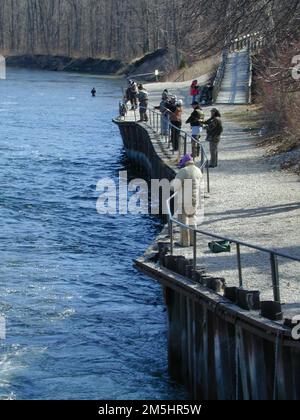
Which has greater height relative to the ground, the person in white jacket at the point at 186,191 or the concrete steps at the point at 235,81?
the concrete steps at the point at 235,81

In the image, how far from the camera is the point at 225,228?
849 inches

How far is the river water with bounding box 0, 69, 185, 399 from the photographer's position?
58.2 feet

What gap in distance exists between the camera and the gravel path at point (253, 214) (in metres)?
17.6

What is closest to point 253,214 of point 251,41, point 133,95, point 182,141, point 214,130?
point 214,130

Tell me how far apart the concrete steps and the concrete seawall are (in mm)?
30972

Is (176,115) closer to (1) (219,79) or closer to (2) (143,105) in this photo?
(2) (143,105)

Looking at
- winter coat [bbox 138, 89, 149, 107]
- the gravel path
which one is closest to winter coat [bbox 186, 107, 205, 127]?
the gravel path

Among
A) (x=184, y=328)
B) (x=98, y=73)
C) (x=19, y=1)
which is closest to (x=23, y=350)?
(x=184, y=328)

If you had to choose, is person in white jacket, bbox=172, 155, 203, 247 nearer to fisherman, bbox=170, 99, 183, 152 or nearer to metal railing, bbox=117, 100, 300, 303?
metal railing, bbox=117, 100, 300, 303

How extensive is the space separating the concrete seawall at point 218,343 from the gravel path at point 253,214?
79cm

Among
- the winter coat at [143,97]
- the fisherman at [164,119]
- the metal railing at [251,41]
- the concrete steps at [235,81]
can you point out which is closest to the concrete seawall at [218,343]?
the metal railing at [251,41]

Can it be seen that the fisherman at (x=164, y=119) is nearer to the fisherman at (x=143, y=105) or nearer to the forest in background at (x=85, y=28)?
the fisherman at (x=143, y=105)

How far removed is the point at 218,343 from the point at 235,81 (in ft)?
133

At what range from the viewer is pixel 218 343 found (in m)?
15.9
